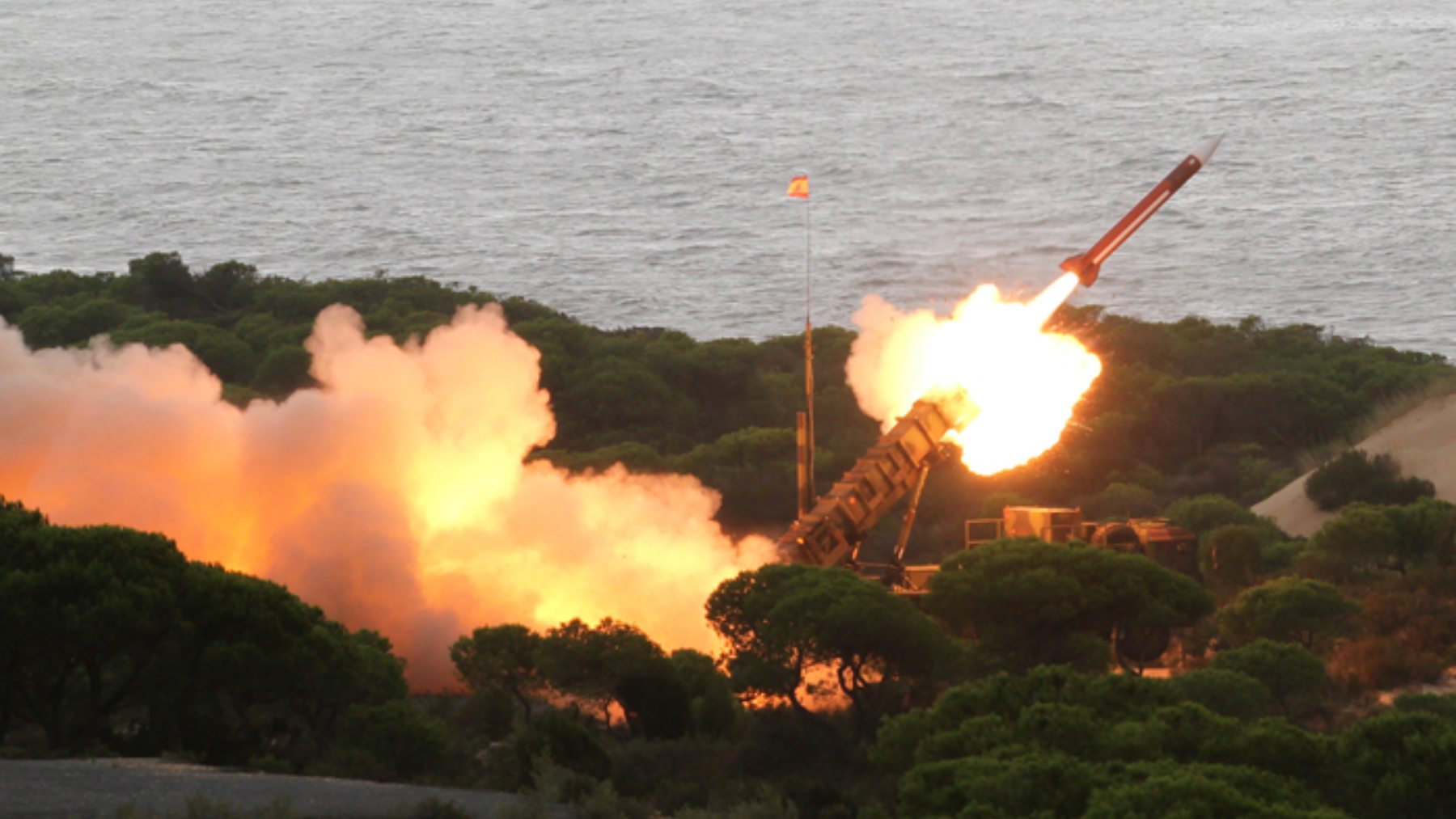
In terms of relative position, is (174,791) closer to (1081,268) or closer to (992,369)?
(992,369)

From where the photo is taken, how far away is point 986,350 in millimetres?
38406

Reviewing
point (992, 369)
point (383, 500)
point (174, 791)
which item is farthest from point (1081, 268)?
point (174, 791)

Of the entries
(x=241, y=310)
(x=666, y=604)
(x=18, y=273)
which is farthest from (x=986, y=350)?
(x=18, y=273)

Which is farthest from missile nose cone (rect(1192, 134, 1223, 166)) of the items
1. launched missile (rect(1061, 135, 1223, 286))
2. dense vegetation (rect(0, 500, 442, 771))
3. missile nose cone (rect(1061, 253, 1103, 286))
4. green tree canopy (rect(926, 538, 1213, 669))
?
dense vegetation (rect(0, 500, 442, 771))

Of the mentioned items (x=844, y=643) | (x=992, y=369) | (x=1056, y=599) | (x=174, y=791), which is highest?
(x=992, y=369)

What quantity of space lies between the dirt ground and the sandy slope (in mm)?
31843

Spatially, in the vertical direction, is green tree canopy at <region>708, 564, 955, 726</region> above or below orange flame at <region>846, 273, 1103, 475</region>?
below

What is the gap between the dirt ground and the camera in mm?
21344

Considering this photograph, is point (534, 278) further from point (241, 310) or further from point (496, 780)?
point (496, 780)

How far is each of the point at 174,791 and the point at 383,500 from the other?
626 inches

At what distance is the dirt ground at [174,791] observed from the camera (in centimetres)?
2134

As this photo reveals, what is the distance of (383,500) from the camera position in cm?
3822

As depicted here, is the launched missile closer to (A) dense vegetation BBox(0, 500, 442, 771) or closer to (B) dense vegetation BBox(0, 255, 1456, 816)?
(B) dense vegetation BBox(0, 255, 1456, 816)

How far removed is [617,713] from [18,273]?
75786 millimetres
